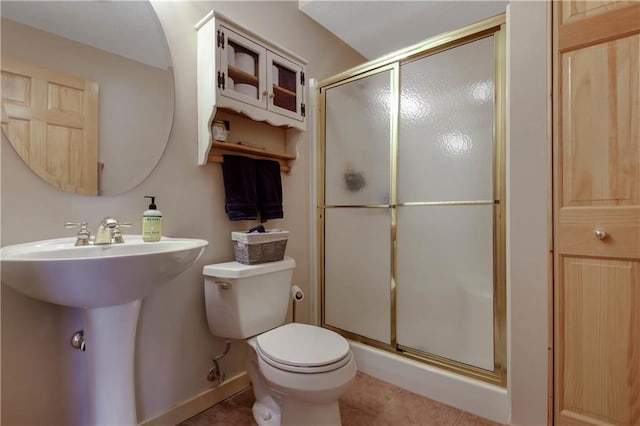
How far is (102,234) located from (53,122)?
1.43 feet

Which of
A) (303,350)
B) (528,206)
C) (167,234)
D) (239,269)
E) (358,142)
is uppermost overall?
(358,142)

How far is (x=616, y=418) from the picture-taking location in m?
1.10

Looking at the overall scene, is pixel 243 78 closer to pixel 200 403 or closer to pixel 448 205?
pixel 448 205

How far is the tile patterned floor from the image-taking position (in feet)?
4.60

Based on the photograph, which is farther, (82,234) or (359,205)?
(359,205)

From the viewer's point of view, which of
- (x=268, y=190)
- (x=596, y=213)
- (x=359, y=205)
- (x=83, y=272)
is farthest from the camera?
Answer: (x=359, y=205)

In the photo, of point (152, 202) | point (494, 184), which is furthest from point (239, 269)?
point (494, 184)

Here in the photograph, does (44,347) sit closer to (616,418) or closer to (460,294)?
Result: (460,294)

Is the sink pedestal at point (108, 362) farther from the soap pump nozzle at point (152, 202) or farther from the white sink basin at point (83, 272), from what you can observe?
the soap pump nozzle at point (152, 202)

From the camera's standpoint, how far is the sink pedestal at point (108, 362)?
988 mm

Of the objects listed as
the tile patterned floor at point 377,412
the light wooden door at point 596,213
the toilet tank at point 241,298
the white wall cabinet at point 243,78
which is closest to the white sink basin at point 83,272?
the toilet tank at point 241,298

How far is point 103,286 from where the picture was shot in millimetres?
844

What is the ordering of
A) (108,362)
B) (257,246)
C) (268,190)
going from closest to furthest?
1. (108,362)
2. (257,246)
3. (268,190)

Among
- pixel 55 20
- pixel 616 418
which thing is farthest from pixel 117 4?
pixel 616 418
